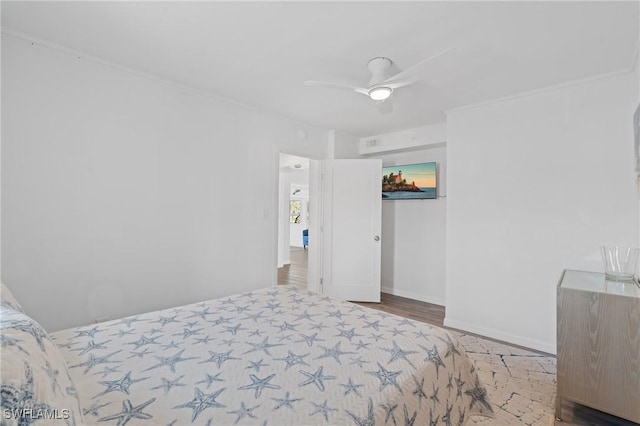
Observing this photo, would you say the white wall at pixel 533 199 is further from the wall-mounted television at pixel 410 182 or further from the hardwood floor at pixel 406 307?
the wall-mounted television at pixel 410 182

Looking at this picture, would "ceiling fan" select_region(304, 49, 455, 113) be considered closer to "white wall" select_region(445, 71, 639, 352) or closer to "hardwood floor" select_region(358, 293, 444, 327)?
"white wall" select_region(445, 71, 639, 352)

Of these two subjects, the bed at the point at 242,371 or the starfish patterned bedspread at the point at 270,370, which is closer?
the bed at the point at 242,371

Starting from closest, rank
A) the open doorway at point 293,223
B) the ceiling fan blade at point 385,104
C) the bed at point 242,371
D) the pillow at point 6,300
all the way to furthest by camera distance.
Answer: the bed at point 242,371
the pillow at point 6,300
the ceiling fan blade at point 385,104
the open doorway at point 293,223

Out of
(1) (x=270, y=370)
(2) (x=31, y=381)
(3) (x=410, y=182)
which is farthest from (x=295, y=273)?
(2) (x=31, y=381)

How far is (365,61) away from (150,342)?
2328 millimetres

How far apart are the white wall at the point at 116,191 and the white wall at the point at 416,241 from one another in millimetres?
2278

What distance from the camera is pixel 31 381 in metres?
0.64

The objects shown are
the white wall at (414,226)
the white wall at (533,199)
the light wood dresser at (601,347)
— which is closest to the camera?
the light wood dresser at (601,347)

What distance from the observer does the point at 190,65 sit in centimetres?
244

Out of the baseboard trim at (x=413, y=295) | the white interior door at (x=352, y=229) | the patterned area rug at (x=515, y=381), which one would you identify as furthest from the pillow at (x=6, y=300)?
the baseboard trim at (x=413, y=295)

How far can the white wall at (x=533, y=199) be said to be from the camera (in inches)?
98.3

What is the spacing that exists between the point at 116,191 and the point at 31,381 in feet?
7.12

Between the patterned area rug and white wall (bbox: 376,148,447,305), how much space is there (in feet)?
4.21

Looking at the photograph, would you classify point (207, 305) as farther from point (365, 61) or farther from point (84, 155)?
point (365, 61)
